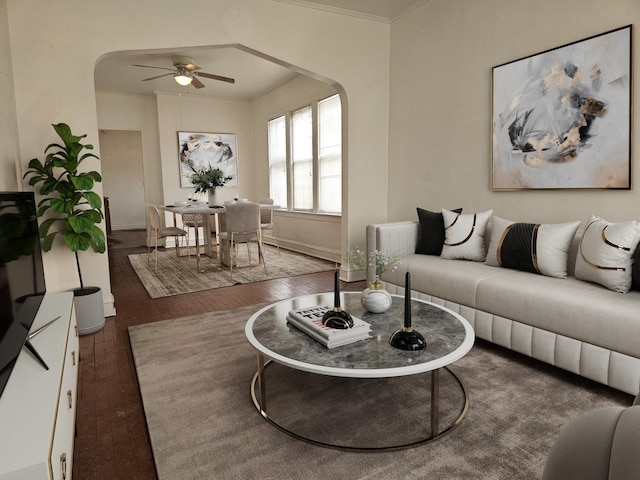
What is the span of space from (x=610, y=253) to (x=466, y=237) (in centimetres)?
115

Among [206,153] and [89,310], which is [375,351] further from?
[206,153]

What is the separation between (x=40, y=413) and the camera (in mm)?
1189

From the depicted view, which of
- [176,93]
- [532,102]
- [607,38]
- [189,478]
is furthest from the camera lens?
[176,93]

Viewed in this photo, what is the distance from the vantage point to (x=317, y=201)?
659 cm

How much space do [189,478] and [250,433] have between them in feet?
1.13

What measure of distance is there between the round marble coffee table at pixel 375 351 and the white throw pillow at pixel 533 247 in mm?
1031

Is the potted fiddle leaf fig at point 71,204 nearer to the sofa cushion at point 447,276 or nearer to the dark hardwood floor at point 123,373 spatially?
the dark hardwood floor at point 123,373

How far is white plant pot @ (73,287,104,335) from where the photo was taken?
3197 mm

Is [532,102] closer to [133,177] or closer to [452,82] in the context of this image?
[452,82]

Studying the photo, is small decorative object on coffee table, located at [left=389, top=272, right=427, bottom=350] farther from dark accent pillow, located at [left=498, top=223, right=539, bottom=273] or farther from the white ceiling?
the white ceiling

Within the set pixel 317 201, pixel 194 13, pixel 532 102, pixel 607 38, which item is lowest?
pixel 317 201

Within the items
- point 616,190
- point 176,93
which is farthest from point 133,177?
point 616,190

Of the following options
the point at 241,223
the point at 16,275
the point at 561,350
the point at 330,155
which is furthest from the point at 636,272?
the point at 330,155

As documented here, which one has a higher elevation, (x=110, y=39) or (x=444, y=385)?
(x=110, y=39)
